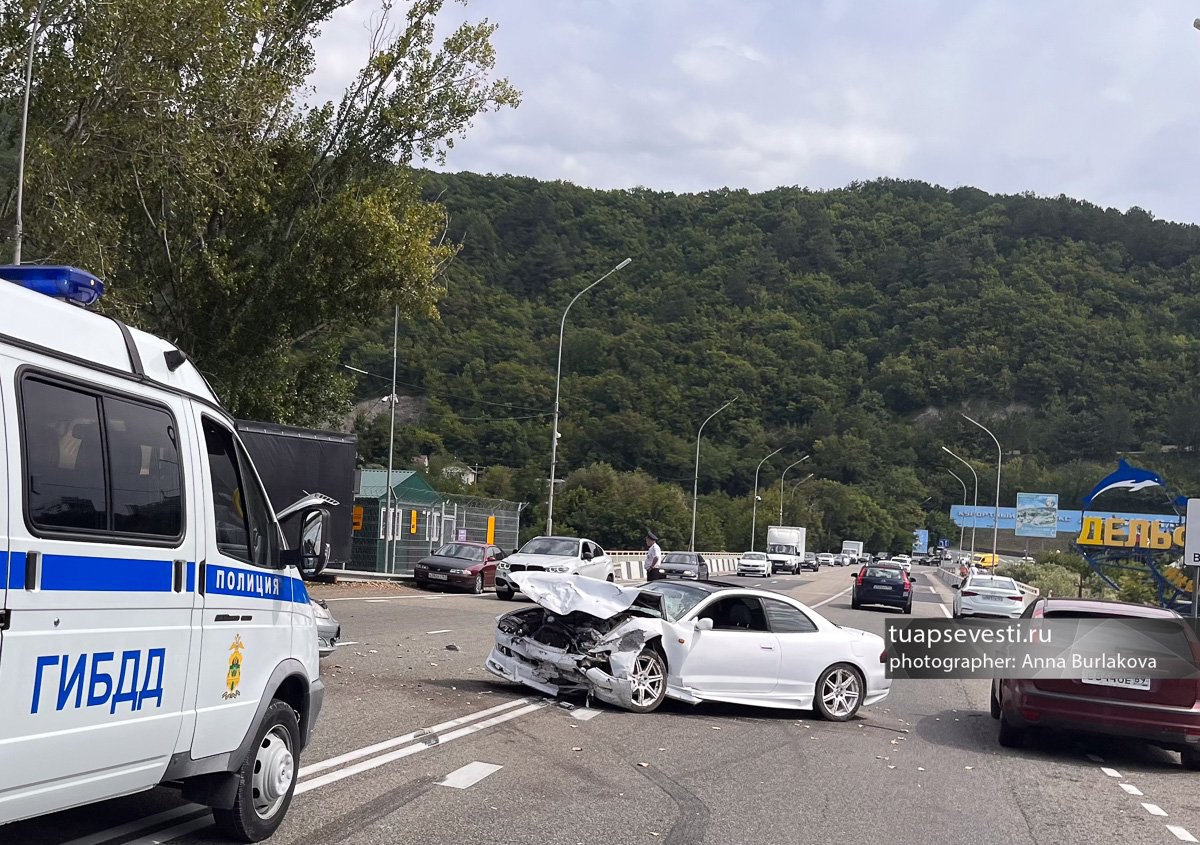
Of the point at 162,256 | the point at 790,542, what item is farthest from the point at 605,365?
the point at 162,256

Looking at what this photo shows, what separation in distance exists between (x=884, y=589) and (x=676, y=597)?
24.0 m

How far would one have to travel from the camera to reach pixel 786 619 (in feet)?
42.4

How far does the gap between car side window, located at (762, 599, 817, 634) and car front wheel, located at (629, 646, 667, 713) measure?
134 centimetres

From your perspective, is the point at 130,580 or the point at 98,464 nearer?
the point at 98,464

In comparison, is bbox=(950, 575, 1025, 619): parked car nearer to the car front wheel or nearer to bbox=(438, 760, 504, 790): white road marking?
the car front wheel

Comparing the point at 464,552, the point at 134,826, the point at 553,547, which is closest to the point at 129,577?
the point at 134,826

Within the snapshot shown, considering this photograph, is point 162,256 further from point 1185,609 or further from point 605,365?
point 605,365

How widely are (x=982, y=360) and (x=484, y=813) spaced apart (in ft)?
412

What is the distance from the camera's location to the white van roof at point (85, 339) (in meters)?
4.54

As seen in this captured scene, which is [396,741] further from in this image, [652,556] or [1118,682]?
[652,556]

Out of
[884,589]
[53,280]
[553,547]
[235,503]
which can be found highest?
[53,280]

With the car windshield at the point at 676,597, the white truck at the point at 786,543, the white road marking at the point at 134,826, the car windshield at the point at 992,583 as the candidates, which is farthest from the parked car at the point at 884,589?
the white truck at the point at 786,543

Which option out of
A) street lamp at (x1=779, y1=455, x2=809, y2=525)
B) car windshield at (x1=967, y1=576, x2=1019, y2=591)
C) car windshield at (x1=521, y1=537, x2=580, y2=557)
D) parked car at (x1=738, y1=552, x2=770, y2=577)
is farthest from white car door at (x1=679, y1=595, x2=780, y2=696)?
street lamp at (x1=779, y1=455, x2=809, y2=525)

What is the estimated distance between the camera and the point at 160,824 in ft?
21.3
